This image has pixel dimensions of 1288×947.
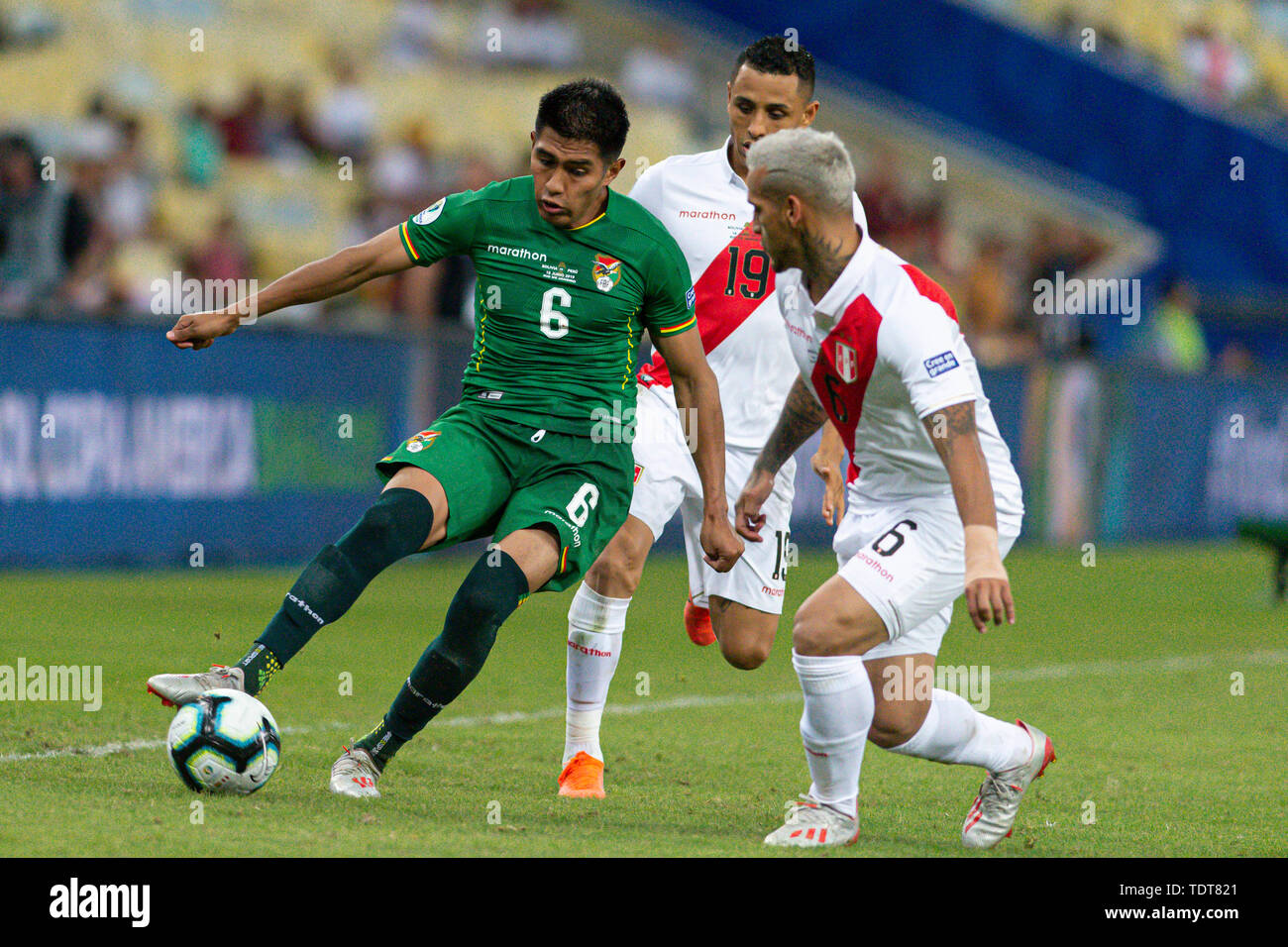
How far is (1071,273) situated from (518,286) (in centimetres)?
1639

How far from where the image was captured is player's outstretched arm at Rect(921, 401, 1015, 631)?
15.4ft

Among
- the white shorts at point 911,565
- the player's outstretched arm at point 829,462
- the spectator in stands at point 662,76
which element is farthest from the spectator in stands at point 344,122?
the white shorts at point 911,565

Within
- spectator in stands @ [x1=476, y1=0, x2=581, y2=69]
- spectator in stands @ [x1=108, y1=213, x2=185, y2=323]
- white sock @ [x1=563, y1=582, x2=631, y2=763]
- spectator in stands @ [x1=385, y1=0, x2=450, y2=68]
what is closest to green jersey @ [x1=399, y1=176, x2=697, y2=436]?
white sock @ [x1=563, y1=582, x2=631, y2=763]

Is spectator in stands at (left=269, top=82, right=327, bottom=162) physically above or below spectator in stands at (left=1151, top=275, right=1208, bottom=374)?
above

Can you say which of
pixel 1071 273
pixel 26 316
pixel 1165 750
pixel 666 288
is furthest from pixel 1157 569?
pixel 666 288

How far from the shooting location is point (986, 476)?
196 inches

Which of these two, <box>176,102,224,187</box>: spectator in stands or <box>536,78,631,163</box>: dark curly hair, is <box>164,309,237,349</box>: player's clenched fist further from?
<box>176,102,224,187</box>: spectator in stands

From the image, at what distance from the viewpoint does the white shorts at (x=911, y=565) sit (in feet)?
17.3

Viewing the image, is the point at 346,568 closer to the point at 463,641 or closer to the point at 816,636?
the point at 463,641

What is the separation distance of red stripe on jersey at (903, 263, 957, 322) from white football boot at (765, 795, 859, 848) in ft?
4.87

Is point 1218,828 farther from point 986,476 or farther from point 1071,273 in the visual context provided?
point 1071,273

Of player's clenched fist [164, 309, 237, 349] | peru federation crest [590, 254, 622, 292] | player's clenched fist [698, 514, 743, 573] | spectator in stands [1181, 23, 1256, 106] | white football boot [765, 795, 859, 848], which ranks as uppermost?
spectator in stands [1181, 23, 1256, 106]

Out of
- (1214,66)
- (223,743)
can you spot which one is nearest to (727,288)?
(223,743)

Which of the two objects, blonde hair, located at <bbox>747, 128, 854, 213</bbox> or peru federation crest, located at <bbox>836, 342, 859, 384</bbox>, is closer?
blonde hair, located at <bbox>747, 128, 854, 213</bbox>
